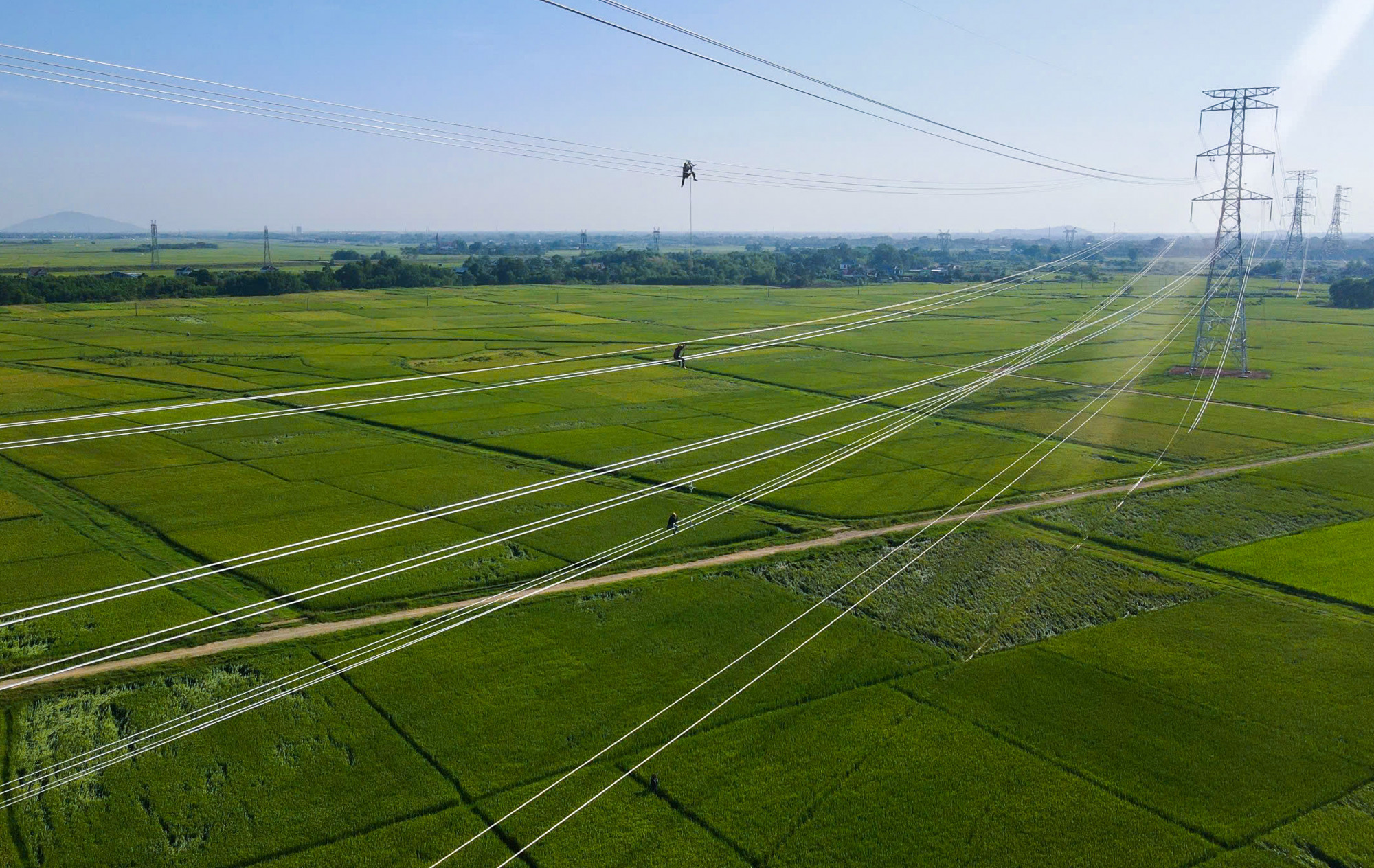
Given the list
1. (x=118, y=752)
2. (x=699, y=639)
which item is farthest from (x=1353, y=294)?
(x=118, y=752)

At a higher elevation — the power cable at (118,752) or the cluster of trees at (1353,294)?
the cluster of trees at (1353,294)

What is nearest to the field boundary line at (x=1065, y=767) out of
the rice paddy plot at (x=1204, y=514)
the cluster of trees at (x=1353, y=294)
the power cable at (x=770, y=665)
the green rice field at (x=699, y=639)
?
the green rice field at (x=699, y=639)

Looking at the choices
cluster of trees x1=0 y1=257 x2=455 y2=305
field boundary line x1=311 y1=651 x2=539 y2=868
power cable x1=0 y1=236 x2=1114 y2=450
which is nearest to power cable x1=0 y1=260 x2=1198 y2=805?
field boundary line x1=311 y1=651 x2=539 y2=868

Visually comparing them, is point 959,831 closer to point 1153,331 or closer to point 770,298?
point 1153,331

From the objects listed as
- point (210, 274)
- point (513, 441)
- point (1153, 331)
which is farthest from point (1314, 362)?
point (210, 274)

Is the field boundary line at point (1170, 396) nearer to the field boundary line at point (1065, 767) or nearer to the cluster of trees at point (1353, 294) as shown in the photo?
the field boundary line at point (1065, 767)
